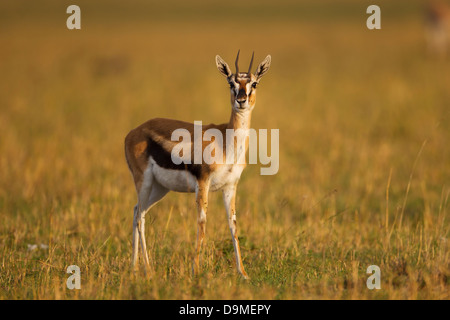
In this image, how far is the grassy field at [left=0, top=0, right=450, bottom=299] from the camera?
22.1 feet

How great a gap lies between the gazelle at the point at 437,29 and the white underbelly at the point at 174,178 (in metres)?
21.1

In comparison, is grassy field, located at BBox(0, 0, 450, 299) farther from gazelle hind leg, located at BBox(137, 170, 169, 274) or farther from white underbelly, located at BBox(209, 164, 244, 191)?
white underbelly, located at BBox(209, 164, 244, 191)

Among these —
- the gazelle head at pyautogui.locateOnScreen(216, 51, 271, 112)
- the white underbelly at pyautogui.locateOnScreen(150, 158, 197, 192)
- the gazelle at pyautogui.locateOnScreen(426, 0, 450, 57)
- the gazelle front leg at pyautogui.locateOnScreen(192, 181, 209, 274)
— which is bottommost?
the gazelle front leg at pyautogui.locateOnScreen(192, 181, 209, 274)

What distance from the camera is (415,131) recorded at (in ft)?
49.0

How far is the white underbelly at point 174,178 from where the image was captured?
22.8ft

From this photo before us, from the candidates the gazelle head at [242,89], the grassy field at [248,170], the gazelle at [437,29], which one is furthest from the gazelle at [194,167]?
the gazelle at [437,29]

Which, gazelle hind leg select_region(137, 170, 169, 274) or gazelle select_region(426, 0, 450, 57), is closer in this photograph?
gazelle hind leg select_region(137, 170, 169, 274)

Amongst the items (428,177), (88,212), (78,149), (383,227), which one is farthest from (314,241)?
(78,149)

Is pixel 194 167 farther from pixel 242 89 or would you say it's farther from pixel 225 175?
pixel 242 89

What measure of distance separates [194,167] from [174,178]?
12.4 inches

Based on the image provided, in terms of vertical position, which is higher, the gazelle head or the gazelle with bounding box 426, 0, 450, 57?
the gazelle with bounding box 426, 0, 450, 57

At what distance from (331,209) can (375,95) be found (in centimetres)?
996

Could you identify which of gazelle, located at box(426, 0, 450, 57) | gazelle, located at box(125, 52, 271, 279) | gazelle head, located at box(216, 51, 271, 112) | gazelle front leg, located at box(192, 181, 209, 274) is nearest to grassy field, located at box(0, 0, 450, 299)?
gazelle front leg, located at box(192, 181, 209, 274)
